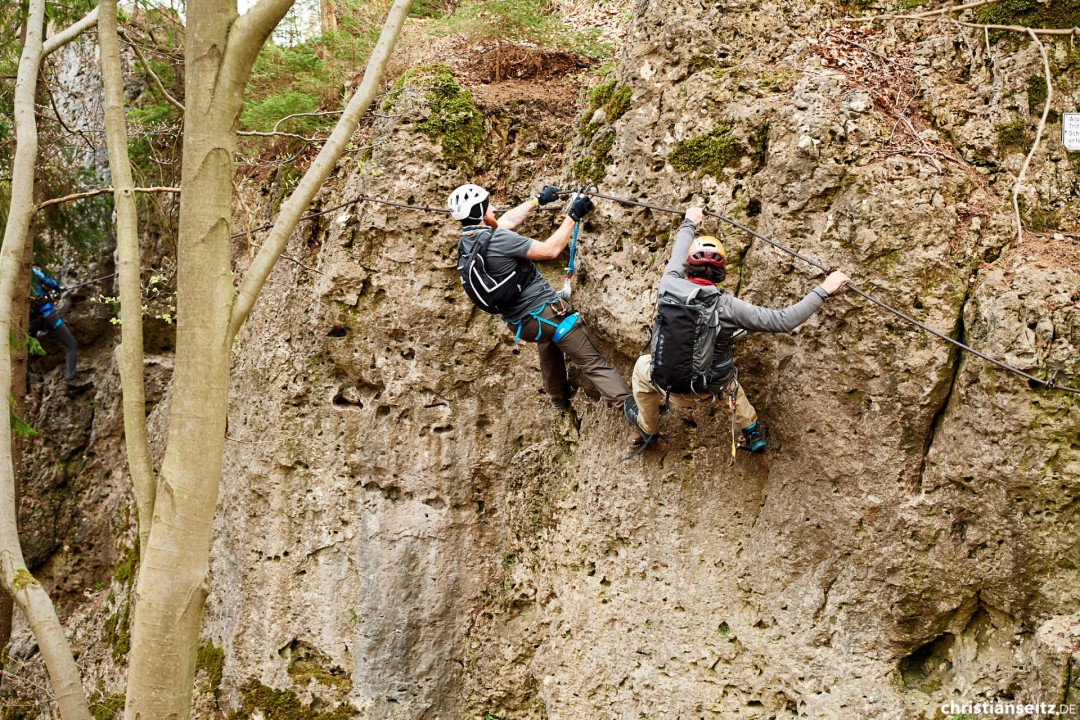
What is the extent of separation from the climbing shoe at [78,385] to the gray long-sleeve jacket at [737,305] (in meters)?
11.9

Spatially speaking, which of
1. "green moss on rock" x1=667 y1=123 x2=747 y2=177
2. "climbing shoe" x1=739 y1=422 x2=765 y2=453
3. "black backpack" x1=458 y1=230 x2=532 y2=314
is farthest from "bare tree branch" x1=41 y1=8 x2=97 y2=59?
"climbing shoe" x1=739 y1=422 x2=765 y2=453

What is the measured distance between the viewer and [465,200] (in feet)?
23.9

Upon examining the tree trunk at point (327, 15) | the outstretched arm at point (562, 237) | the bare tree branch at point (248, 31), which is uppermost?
the tree trunk at point (327, 15)

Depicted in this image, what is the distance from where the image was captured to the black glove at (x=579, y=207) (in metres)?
7.26

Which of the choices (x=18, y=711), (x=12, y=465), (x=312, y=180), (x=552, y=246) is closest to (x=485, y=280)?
(x=552, y=246)

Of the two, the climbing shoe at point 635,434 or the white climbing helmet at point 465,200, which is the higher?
the white climbing helmet at point 465,200

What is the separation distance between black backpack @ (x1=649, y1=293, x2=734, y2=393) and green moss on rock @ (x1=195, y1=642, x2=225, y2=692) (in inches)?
243

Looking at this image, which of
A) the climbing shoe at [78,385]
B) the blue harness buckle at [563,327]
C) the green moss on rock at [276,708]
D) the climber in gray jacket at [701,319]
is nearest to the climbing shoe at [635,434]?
the climber in gray jacket at [701,319]

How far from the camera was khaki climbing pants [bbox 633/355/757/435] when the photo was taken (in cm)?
655

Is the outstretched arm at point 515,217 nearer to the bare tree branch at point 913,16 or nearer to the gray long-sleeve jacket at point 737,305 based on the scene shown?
the gray long-sleeve jacket at point 737,305

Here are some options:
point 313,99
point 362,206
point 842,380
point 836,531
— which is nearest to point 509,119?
point 362,206

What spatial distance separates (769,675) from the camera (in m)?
6.82

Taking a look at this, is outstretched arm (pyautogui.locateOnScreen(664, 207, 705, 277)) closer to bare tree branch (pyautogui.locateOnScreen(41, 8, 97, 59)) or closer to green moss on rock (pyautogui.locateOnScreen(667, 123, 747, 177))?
green moss on rock (pyautogui.locateOnScreen(667, 123, 747, 177))

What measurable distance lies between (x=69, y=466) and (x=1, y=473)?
957 centimetres
